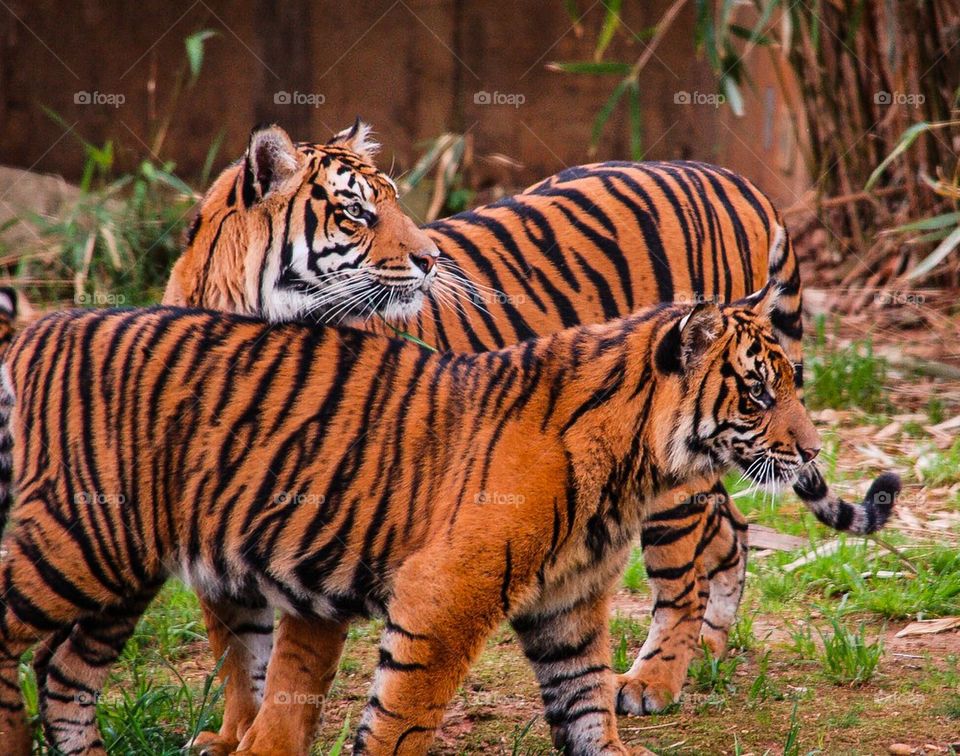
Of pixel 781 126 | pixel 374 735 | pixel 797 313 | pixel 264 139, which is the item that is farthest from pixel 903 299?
pixel 374 735

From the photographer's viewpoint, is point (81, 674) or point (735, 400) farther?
point (81, 674)

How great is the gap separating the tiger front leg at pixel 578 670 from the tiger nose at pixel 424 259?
1020mm

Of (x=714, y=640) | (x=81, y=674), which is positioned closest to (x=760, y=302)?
(x=714, y=640)

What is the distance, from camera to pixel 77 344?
Answer: 3365 millimetres

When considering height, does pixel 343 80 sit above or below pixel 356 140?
above

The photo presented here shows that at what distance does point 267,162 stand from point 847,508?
1935 mm

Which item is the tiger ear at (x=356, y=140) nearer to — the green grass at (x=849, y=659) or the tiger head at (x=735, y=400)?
the tiger head at (x=735, y=400)

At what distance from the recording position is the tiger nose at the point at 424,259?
3.72m

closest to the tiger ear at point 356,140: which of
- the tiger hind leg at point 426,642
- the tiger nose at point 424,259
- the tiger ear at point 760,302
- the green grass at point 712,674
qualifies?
Result: the tiger nose at point 424,259

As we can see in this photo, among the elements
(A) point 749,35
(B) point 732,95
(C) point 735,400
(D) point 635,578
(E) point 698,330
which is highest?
(A) point 749,35

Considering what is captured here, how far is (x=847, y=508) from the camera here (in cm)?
396

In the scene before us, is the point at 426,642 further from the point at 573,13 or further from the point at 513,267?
the point at 573,13

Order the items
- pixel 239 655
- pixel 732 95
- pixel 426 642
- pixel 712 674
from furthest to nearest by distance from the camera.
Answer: pixel 732 95 < pixel 712 674 < pixel 239 655 < pixel 426 642

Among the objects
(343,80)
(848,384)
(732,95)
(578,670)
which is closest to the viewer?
(578,670)
